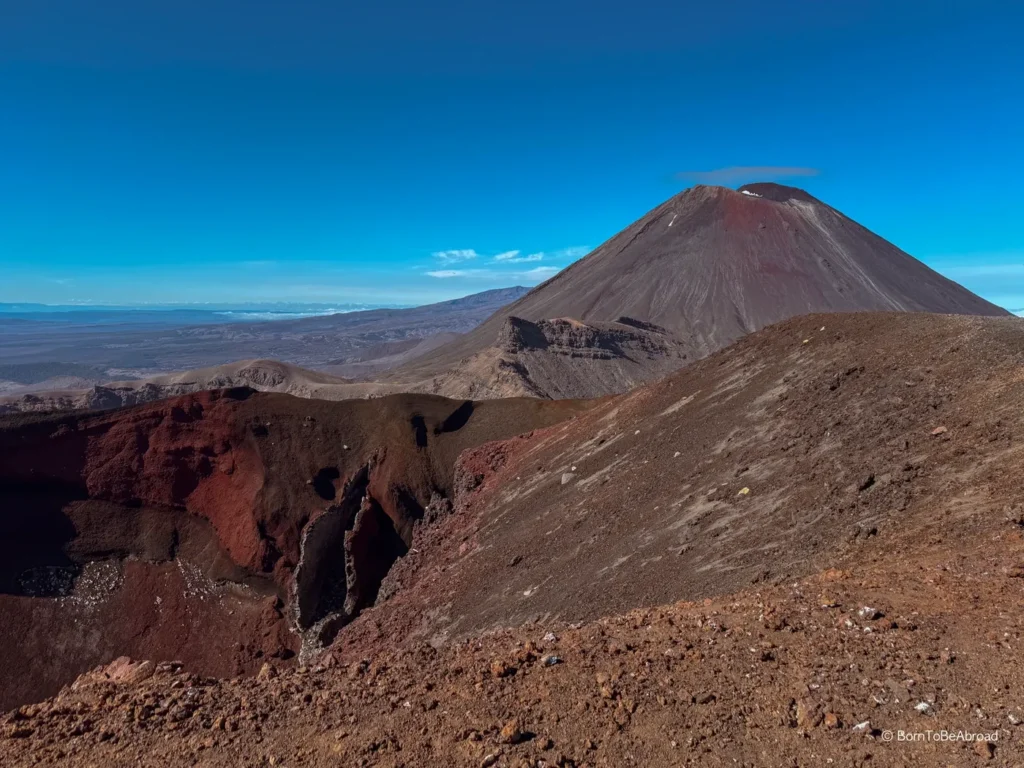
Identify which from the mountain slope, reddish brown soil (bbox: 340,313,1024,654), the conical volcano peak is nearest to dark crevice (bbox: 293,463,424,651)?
reddish brown soil (bbox: 340,313,1024,654)

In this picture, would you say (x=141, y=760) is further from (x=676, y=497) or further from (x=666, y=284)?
(x=666, y=284)

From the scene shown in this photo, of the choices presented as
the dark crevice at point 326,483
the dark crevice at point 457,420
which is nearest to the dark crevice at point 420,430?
the dark crevice at point 457,420

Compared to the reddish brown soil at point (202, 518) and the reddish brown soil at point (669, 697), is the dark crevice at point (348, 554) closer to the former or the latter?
the reddish brown soil at point (202, 518)

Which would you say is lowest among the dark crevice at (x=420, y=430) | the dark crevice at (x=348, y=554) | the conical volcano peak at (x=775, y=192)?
the dark crevice at (x=348, y=554)

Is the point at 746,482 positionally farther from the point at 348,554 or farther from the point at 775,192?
the point at 775,192

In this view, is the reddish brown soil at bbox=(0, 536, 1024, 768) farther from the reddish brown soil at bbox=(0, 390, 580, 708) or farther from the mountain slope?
the mountain slope
